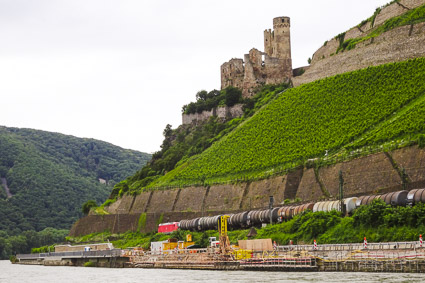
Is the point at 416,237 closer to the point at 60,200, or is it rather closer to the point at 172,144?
the point at 172,144

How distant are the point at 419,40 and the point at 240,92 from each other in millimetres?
40170

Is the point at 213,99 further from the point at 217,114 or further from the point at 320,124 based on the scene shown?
the point at 320,124

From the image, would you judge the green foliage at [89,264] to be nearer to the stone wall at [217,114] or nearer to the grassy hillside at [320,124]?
the grassy hillside at [320,124]

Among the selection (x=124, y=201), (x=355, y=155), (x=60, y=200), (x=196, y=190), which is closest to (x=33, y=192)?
(x=60, y=200)

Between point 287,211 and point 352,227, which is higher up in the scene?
point 287,211

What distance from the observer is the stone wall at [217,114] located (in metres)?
118

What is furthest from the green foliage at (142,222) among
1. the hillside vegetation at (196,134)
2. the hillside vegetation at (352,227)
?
the hillside vegetation at (352,227)

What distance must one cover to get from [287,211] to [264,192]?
1473 cm

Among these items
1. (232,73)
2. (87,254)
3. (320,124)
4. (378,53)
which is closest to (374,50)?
(378,53)

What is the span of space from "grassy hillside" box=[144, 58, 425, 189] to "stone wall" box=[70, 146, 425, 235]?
2.63m

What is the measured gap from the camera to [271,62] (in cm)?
11625

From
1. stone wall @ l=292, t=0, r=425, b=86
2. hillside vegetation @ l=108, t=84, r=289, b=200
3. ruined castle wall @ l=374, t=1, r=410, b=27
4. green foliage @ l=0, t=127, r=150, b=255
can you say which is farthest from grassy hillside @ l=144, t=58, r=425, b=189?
green foliage @ l=0, t=127, r=150, b=255

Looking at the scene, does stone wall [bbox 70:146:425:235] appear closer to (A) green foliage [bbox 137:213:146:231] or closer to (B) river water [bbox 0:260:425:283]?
(A) green foliage [bbox 137:213:146:231]

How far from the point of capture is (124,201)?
107312 mm
